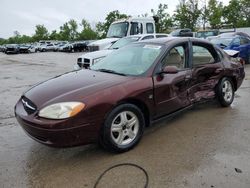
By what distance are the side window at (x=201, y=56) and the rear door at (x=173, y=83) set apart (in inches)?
8.9

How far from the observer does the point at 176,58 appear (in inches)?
184

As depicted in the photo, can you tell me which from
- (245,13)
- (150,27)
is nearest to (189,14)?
(245,13)

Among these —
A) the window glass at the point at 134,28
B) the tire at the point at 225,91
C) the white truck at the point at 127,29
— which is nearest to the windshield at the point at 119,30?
the white truck at the point at 127,29

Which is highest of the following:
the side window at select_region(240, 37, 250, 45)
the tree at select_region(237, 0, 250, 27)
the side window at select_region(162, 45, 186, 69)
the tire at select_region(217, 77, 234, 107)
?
the tree at select_region(237, 0, 250, 27)

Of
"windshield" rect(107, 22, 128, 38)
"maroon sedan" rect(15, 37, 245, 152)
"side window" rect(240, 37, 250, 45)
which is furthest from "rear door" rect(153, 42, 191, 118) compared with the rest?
"windshield" rect(107, 22, 128, 38)

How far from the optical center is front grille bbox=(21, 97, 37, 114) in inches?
138

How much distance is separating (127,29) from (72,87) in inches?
433

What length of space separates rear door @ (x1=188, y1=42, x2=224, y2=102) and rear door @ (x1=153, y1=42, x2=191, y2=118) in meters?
0.18

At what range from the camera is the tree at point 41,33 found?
87.8 meters

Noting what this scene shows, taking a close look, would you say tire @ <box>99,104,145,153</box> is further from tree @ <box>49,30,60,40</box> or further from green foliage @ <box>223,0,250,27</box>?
tree @ <box>49,30,60,40</box>

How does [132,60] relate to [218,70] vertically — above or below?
above

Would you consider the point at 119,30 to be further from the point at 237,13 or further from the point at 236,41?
the point at 237,13

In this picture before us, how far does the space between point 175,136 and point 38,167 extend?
2.06 m

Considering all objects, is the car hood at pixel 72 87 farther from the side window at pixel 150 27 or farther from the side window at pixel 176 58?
the side window at pixel 150 27
